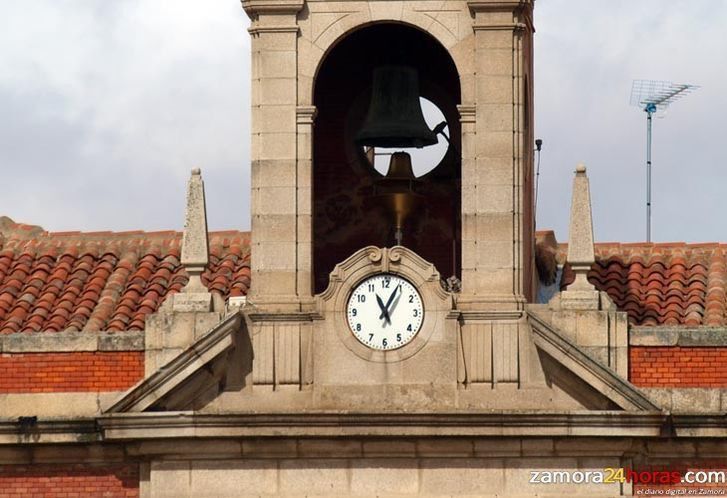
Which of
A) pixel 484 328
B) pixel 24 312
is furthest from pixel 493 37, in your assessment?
pixel 24 312

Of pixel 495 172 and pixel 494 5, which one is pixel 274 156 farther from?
pixel 494 5

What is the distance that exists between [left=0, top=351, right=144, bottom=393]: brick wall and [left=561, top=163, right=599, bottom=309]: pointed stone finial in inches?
187

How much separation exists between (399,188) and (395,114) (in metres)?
0.84

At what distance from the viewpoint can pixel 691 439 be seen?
40.1 meters

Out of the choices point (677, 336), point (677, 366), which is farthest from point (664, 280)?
point (677, 366)

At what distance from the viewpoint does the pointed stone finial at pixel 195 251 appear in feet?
133

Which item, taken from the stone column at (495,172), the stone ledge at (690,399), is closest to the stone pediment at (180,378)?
the stone column at (495,172)

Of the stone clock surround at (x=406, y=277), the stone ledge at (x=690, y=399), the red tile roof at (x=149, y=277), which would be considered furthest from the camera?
the red tile roof at (x=149, y=277)

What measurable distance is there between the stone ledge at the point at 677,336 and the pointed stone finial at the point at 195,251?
15.1ft

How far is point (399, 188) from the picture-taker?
42.6 m

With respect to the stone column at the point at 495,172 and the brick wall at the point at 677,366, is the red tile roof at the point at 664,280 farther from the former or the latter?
the stone column at the point at 495,172

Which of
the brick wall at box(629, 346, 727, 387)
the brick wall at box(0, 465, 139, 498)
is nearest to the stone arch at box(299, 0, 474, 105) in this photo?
the brick wall at box(629, 346, 727, 387)

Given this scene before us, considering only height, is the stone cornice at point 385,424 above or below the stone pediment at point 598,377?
below

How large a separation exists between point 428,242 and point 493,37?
3.37 meters
